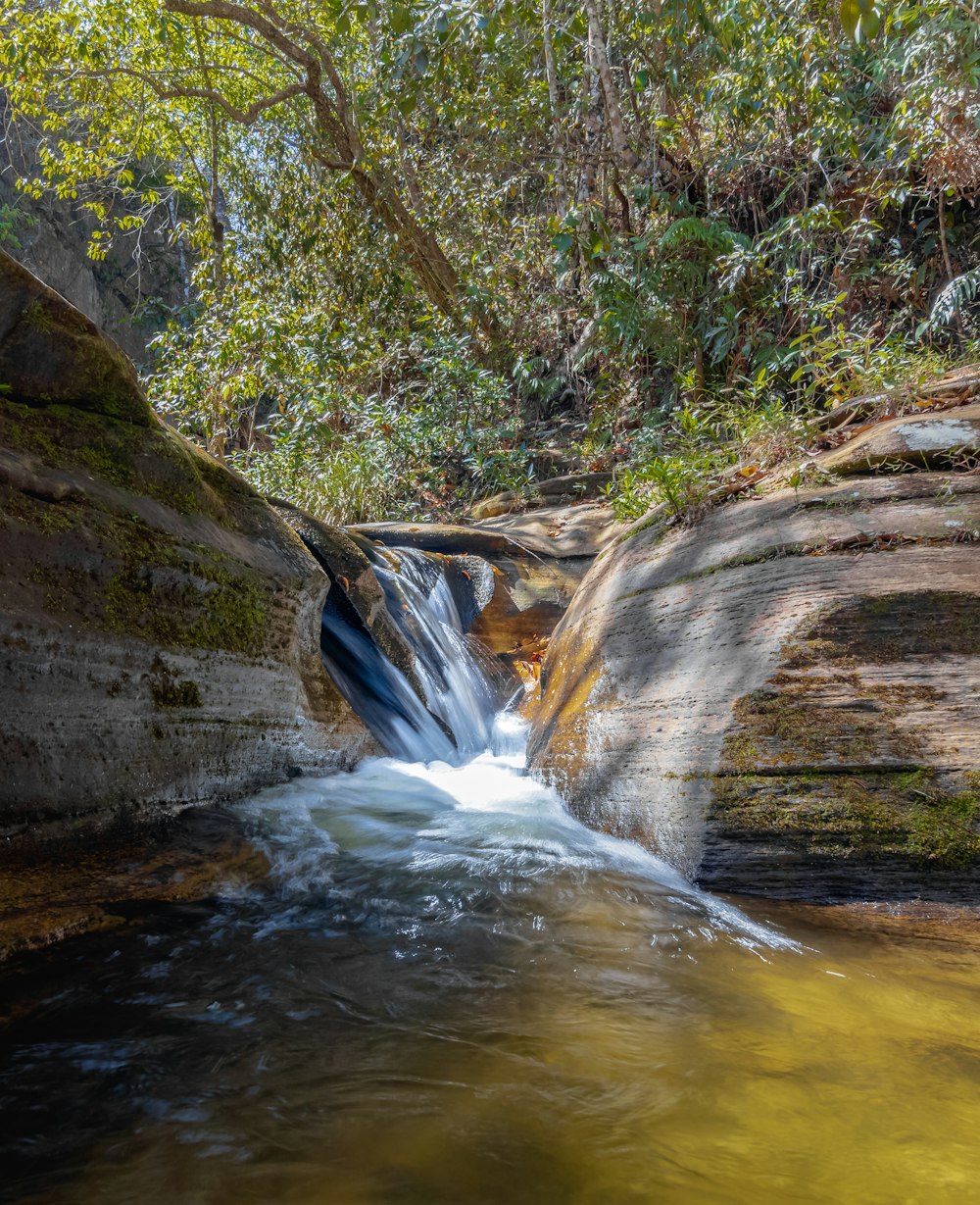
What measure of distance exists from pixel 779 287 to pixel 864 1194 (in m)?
9.28

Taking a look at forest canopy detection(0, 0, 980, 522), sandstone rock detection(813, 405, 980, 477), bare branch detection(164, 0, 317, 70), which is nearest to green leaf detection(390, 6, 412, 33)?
forest canopy detection(0, 0, 980, 522)

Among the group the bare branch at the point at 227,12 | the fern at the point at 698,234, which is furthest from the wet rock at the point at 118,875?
the bare branch at the point at 227,12

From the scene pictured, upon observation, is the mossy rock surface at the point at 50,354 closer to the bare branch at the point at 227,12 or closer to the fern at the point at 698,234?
the fern at the point at 698,234

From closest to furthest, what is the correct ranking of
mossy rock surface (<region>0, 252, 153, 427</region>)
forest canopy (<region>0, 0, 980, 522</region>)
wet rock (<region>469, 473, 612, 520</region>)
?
mossy rock surface (<region>0, 252, 153, 427</region>)
forest canopy (<region>0, 0, 980, 522</region>)
wet rock (<region>469, 473, 612, 520</region>)

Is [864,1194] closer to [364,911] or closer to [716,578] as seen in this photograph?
[364,911]

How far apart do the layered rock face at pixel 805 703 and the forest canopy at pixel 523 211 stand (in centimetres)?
163

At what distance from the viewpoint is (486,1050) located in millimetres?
1718

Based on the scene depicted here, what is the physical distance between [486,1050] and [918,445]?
141 inches

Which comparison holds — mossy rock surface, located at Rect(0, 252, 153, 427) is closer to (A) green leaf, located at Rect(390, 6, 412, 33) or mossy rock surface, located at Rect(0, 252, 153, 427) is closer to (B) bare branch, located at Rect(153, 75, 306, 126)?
(A) green leaf, located at Rect(390, 6, 412, 33)

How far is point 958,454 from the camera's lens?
3.72 metres

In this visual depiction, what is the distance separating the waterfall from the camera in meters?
4.94

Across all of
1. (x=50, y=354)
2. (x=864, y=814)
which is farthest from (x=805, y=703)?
(x=50, y=354)

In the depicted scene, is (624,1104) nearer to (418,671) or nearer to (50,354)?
(50,354)

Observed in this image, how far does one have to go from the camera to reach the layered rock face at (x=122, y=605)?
2.71 metres
